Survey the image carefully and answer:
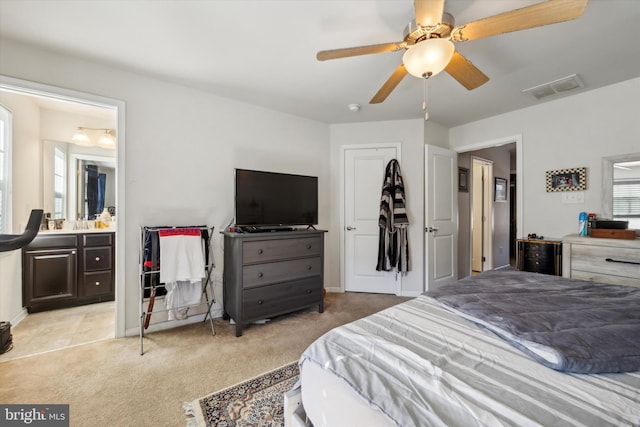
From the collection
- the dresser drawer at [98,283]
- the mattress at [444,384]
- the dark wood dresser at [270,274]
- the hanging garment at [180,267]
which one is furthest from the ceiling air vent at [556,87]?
the dresser drawer at [98,283]

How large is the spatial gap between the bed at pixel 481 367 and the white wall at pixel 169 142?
7.32 feet

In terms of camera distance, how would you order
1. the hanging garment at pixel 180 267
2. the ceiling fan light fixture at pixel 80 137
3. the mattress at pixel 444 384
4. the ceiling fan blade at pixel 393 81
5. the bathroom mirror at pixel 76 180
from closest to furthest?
the mattress at pixel 444 384 < the ceiling fan blade at pixel 393 81 < the hanging garment at pixel 180 267 < the bathroom mirror at pixel 76 180 < the ceiling fan light fixture at pixel 80 137

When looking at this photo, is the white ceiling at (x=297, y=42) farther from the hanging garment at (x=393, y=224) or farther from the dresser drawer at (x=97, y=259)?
the dresser drawer at (x=97, y=259)

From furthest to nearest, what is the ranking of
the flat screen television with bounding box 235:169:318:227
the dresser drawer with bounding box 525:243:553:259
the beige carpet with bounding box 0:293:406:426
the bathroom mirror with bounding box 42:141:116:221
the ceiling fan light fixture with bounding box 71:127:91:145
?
the ceiling fan light fixture with bounding box 71:127:91:145 → the bathroom mirror with bounding box 42:141:116:221 → the dresser drawer with bounding box 525:243:553:259 → the flat screen television with bounding box 235:169:318:227 → the beige carpet with bounding box 0:293:406:426

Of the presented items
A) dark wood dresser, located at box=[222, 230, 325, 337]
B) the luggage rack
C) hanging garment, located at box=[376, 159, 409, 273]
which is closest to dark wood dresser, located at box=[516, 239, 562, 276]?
hanging garment, located at box=[376, 159, 409, 273]

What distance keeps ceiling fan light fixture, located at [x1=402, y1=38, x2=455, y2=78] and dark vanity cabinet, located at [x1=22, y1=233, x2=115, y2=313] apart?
12.4ft

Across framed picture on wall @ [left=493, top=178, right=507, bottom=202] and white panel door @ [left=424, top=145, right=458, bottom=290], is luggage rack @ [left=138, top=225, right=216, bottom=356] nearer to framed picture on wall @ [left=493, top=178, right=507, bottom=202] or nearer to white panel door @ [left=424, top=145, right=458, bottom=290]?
white panel door @ [left=424, top=145, right=458, bottom=290]

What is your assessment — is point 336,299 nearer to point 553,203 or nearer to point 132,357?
point 132,357

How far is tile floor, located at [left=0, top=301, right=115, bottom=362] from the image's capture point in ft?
7.21

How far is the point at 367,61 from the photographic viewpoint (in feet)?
7.19

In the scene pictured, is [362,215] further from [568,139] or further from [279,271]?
[568,139]

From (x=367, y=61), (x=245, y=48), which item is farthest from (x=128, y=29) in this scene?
(x=367, y=61)

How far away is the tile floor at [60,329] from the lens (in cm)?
220

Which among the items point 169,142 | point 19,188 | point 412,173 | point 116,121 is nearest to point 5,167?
point 19,188
